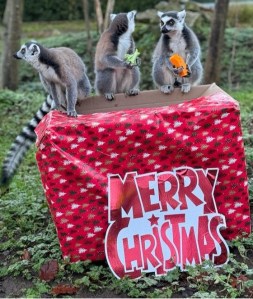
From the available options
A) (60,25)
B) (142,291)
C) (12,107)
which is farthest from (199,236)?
(60,25)

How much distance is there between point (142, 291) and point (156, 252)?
0.29 meters

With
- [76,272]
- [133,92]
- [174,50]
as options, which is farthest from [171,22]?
[76,272]

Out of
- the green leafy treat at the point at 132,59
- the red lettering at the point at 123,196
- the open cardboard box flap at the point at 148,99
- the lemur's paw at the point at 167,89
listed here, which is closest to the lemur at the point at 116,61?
the green leafy treat at the point at 132,59

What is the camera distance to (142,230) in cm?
332

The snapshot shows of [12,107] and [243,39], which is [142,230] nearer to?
[12,107]

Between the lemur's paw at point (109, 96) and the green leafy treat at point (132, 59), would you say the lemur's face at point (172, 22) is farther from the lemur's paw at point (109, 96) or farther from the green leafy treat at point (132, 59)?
the lemur's paw at point (109, 96)

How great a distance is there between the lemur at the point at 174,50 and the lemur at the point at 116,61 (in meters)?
0.23

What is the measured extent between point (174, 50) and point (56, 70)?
961mm

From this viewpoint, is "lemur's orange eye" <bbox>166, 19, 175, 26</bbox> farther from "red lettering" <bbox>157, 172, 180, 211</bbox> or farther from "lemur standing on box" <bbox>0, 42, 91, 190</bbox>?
"red lettering" <bbox>157, 172, 180, 211</bbox>

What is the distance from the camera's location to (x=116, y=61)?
4.28 meters

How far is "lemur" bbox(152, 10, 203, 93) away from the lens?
4188 millimetres

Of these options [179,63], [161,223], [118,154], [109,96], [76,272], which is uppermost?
[179,63]

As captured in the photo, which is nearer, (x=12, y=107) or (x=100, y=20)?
(x=12, y=107)

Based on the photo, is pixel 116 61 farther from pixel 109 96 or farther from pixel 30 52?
pixel 30 52
